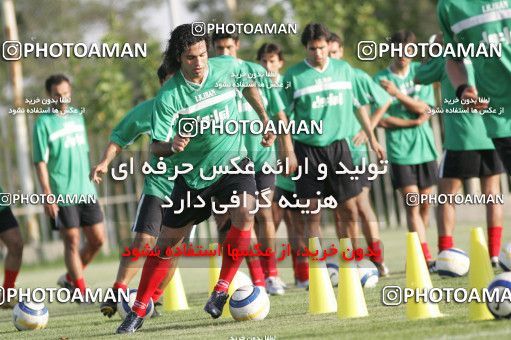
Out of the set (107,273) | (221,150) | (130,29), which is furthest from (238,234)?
(130,29)

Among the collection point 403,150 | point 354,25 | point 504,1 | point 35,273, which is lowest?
point 35,273

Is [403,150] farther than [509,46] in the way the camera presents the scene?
Yes

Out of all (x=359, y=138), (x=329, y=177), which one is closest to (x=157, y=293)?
(x=329, y=177)

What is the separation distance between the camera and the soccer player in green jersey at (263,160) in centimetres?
1096

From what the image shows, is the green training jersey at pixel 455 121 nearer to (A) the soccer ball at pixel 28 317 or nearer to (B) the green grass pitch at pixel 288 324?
(B) the green grass pitch at pixel 288 324

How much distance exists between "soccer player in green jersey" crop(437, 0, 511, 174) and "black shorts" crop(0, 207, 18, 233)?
5.92 meters

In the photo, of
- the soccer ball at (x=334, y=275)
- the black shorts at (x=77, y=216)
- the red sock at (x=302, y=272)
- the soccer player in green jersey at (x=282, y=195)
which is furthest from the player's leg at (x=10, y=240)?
the soccer ball at (x=334, y=275)

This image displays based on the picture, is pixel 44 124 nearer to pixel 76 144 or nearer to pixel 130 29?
pixel 76 144

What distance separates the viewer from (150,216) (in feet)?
32.9

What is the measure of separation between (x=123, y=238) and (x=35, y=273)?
10.6 feet

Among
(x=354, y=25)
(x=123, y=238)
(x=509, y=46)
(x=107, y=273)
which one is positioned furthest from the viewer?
(x=354, y=25)

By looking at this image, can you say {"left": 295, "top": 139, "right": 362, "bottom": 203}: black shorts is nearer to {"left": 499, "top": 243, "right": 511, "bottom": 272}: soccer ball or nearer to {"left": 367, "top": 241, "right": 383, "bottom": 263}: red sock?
{"left": 367, "top": 241, "right": 383, "bottom": 263}: red sock

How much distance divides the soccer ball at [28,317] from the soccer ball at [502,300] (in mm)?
4123

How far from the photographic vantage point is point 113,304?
31.7ft
